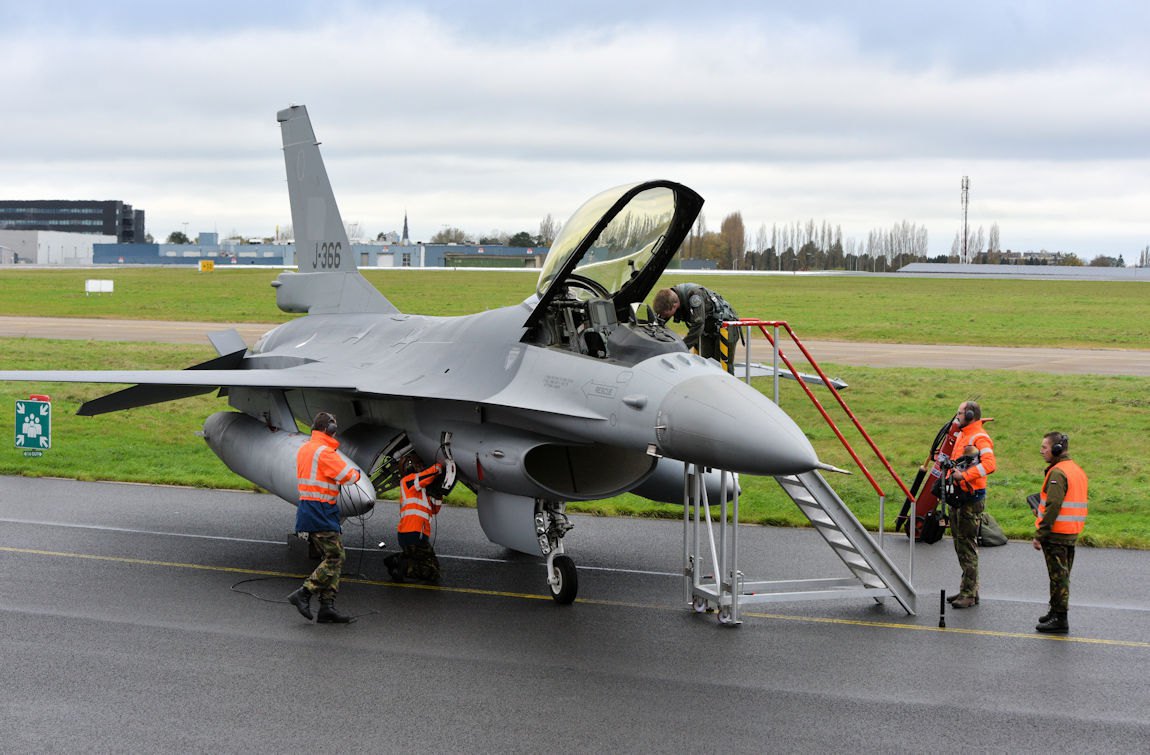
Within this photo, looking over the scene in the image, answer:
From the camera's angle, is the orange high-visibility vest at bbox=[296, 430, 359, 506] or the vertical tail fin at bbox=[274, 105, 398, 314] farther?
the vertical tail fin at bbox=[274, 105, 398, 314]

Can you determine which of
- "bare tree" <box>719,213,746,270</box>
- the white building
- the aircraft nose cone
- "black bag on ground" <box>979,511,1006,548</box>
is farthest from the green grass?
the white building

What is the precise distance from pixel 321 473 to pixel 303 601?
1.15m

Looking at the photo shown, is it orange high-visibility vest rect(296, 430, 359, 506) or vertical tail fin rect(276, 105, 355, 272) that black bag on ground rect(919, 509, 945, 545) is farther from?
vertical tail fin rect(276, 105, 355, 272)

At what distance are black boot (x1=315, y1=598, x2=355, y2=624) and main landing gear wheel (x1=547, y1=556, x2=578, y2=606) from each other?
1.93 meters

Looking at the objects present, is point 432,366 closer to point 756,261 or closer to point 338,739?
point 338,739

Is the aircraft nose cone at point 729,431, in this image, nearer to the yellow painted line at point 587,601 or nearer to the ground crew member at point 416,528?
the yellow painted line at point 587,601

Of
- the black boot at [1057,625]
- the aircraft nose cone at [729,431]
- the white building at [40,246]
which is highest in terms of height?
the white building at [40,246]

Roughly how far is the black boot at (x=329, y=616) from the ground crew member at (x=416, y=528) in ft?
4.90

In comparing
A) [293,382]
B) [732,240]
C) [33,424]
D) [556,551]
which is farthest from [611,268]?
[732,240]

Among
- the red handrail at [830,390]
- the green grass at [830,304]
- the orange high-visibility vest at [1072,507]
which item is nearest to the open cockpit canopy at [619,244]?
the red handrail at [830,390]

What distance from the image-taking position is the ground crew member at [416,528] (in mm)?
12055

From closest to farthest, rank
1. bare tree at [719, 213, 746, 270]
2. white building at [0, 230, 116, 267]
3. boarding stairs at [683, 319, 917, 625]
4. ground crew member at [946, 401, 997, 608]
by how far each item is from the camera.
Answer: boarding stairs at [683, 319, 917, 625] → ground crew member at [946, 401, 997, 608] → bare tree at [719, 213, 746, 270] → white building at [0, 230, 116, 267]

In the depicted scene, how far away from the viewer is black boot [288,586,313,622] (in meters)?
10.6

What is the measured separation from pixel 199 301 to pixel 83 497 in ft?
146
